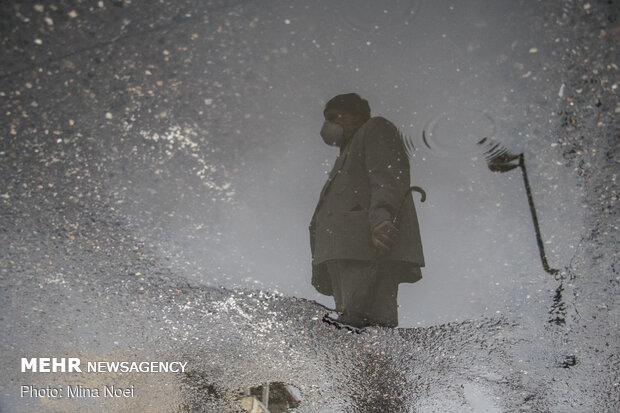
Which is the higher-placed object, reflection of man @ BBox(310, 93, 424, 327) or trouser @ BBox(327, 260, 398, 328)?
reflection of man @ BBox(310, 93, 424, 327)

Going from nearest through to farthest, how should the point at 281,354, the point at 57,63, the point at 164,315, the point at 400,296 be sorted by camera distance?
the point at 57,63, the point at 400,296, the point at 164,315, the point at 281,354

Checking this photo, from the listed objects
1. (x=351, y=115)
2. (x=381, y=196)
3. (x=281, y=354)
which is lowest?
(x=281, y=354)

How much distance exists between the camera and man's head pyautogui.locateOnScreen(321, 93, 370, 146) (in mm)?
1555

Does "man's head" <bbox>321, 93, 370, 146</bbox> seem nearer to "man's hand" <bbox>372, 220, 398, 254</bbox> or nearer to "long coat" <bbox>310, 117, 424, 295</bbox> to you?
"long coat" <bbox>310, 117, 424, 295</bbox>

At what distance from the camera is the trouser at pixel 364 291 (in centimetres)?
189

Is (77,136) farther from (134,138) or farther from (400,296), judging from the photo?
(400,296)

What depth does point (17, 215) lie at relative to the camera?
176 centimetres

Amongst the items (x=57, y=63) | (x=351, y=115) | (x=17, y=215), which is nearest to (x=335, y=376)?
(x=351, y=115)

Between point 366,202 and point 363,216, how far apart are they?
7 centimetres

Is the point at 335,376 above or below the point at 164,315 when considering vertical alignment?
below

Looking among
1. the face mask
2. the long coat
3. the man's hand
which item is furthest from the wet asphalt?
the man's hand

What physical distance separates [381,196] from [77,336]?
6.62 ft

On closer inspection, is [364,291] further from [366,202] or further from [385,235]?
[366,202]

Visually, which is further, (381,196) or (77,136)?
(381,196)
